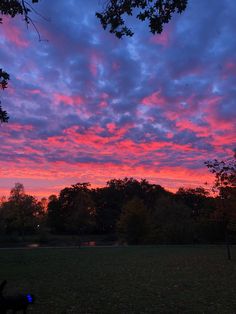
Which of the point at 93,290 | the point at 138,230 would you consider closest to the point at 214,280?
the point at 93,290

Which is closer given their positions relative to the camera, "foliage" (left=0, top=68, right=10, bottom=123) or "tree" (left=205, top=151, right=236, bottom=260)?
"foliage" (left=0, top=68, right=10, bottom=123)

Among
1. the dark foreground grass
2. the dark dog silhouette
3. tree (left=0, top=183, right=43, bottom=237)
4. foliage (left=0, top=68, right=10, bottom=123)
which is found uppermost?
tree (left=0, top=183, right=43, bottom=237)

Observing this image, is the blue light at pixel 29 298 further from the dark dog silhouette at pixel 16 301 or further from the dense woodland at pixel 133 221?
the dense woodland at pixel 133 221

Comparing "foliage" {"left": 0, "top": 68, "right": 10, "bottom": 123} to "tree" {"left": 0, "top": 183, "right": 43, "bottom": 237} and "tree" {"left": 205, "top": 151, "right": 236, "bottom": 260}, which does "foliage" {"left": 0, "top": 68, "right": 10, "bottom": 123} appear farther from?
"tree" {"left": 0, "top": 183, "right": 43, "bottom": 237}

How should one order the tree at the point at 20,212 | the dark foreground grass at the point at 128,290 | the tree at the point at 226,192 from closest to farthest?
the dark foreground grass at the point at 128,290 < the tree at the point at 226,192 < the tree at the point at 20,212

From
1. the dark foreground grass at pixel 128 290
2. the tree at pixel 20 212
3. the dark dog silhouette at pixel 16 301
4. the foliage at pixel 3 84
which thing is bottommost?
the dark foreground grass at pixel 128 290

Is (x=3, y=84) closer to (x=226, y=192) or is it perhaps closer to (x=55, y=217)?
(x=226, y=192)

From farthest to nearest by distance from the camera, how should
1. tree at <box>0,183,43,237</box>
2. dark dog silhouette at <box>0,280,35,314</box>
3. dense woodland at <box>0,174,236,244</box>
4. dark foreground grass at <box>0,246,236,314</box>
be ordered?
tree at <box>0,183,43,237</box> < dense woodland at <box>0,174,236,244</box> < dark foreground grass at <box>0,246,236,314</box> < dark dog silhouette at <box>0,280,35,314</box>

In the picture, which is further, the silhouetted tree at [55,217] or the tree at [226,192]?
the silhouetted tree at [55,217]

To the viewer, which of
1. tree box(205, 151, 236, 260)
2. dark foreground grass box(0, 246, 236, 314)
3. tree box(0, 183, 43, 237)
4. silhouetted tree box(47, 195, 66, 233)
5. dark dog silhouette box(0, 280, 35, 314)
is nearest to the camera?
dark dog silhouette box(0, 280, 35, 314)

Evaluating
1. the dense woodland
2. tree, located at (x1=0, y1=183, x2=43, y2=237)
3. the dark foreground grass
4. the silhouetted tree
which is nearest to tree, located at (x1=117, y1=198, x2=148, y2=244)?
the dense woodland

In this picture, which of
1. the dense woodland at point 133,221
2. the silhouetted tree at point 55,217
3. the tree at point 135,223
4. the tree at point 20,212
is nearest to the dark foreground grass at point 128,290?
the dense woodland at point 133,221

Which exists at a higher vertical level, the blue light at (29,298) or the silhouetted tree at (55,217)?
the silhouetted tree at (55,217)

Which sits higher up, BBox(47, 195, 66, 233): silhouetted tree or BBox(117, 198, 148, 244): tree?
BBox(47, 195, 66, 233): silhouetted tree
